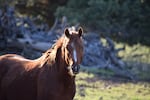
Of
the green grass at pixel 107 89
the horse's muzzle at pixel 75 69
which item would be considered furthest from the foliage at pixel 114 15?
the horse's muzzle at pixel 75 69

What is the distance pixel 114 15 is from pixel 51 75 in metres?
15.4

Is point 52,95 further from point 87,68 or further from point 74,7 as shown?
point 74,7

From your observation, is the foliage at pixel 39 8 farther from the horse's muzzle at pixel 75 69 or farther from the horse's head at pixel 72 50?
the horse's muzzle at pixel 75 69

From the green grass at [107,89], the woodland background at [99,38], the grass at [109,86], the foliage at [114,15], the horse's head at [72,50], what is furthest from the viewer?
the foliage at [114,15]

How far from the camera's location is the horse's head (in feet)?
22.2

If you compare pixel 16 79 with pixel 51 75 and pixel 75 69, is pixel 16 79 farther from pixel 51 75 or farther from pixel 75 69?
pixel 75 69

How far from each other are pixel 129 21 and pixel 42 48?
6064 millimetres

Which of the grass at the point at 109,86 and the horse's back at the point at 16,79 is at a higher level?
the horse's back at the point at 16,79

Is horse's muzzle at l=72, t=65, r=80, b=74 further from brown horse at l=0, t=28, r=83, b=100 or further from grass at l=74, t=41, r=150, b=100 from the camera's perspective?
grass at l=74, t=41, r=150, b=100

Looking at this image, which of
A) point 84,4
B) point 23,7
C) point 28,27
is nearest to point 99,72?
point 28,27

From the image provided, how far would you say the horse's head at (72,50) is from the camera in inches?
266

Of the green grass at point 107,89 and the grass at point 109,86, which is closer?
the green grass at point 107,89

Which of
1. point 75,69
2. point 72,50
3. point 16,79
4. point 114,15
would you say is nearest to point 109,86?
point 114,15

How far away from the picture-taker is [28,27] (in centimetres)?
2016
